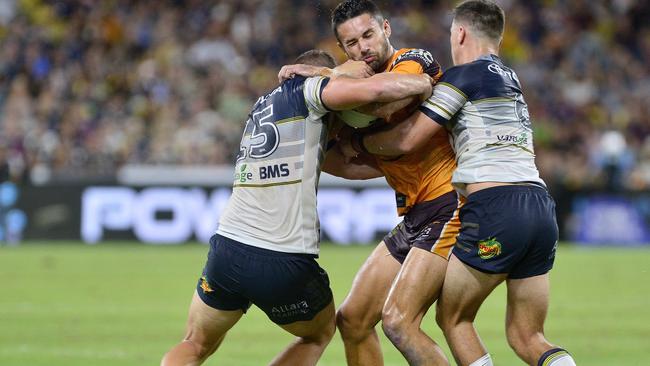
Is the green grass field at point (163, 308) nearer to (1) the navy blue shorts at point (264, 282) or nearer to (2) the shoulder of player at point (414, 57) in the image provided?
(1) the navy blue shorts at point (264, 282)

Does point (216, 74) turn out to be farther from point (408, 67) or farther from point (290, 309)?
point (290, 309)

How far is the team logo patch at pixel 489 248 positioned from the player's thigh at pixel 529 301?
34cm

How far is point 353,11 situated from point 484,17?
0.91 meters

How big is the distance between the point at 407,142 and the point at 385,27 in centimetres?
97

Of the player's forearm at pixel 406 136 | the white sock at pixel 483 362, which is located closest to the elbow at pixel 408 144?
the player's forearm at pixel 406 136

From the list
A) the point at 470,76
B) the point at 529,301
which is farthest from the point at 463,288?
the point at 470,76

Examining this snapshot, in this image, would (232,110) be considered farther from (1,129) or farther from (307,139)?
(307,139)

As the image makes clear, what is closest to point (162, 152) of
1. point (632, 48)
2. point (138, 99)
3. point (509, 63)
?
point (138, 99)

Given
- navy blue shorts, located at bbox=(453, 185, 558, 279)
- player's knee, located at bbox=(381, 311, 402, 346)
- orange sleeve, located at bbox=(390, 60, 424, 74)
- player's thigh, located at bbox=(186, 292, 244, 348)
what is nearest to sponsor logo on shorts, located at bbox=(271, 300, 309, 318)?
player's thigh, located at bbox=(186, 292, 244, 348)

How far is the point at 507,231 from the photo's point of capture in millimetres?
6836

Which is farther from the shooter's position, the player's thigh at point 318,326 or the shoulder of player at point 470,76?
the player's thigh at point 318,326

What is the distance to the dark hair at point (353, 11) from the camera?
7445 millimetres

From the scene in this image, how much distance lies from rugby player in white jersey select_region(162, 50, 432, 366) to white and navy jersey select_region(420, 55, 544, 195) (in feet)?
0.52

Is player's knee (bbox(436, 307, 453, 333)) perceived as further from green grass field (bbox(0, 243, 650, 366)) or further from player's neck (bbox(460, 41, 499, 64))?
green grass field (bbox(0, 243, 650, 366))
